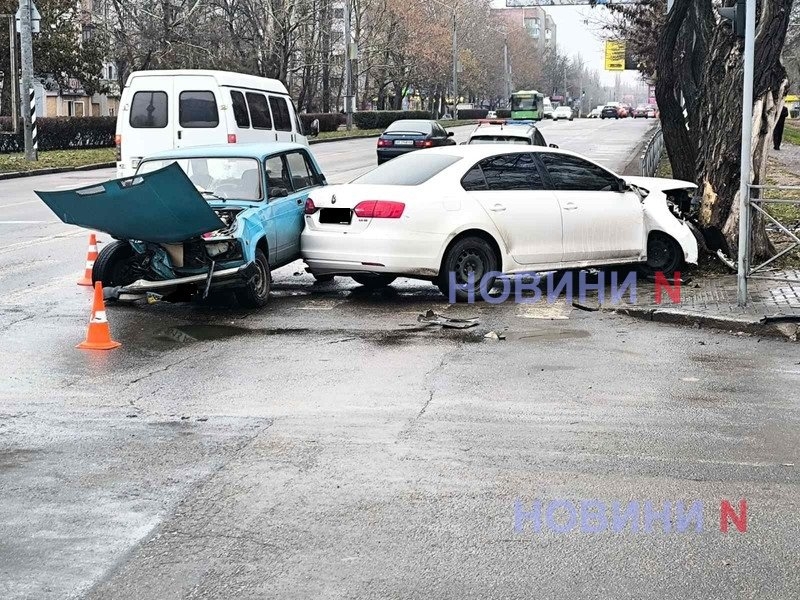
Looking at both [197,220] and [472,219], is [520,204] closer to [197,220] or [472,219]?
[472,219]

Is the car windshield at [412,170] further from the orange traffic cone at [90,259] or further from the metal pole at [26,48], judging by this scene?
the metal pole at [26,48]

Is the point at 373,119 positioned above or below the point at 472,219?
above

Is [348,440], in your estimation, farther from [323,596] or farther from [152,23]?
[152,23]

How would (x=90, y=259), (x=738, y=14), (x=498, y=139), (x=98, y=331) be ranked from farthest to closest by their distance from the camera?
(x=498, y=139) → (x=90, y=259) → (x=738, y=14) → (x=98, y=331)

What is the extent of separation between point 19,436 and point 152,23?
5058cm

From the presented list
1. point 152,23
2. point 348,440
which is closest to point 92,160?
point 152,23

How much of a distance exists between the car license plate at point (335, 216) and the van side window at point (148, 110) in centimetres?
927

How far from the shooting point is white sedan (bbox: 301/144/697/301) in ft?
37.1

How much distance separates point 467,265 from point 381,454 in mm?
5502

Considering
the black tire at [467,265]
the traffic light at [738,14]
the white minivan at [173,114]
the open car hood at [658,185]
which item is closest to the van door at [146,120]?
the white minivan at [173,114]

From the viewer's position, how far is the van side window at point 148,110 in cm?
1997

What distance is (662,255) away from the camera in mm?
13047

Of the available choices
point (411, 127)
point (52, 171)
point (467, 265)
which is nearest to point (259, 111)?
point (467, 265)

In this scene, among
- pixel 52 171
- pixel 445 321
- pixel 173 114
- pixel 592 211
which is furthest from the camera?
pixel 52 171
